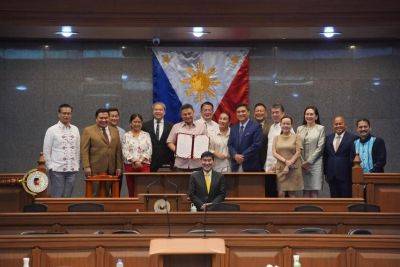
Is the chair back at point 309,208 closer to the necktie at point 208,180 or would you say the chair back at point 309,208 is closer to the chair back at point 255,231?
the necktie at point 208,180

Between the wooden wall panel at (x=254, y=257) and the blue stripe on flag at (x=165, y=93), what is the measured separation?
245 inches

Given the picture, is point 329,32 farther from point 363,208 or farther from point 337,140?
point 363,208

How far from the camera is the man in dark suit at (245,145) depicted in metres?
10.6

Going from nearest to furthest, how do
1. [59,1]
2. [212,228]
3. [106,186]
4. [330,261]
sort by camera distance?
[330,261]
[212,228]
[106,186]
[59,1]

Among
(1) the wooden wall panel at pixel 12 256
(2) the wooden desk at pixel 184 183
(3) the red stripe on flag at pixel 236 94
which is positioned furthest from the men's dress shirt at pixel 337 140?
(1) the wooden wall panel at pixel 12 256

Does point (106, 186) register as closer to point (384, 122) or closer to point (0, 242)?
point (0, 242)

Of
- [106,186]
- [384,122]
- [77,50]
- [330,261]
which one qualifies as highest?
[77,50]

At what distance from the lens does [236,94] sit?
532 inches

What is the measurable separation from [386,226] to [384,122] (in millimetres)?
5164

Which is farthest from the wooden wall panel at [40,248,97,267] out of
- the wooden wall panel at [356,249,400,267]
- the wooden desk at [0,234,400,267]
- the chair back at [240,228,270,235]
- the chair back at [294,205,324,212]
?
the chair back at [294,205,324,212]

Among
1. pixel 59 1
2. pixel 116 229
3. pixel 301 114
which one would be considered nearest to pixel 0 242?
pixel 116 229

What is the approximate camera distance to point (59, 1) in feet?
38.9

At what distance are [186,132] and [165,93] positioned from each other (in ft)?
9.83

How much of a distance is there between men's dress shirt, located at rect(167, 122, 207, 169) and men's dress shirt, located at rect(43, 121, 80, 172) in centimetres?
126
